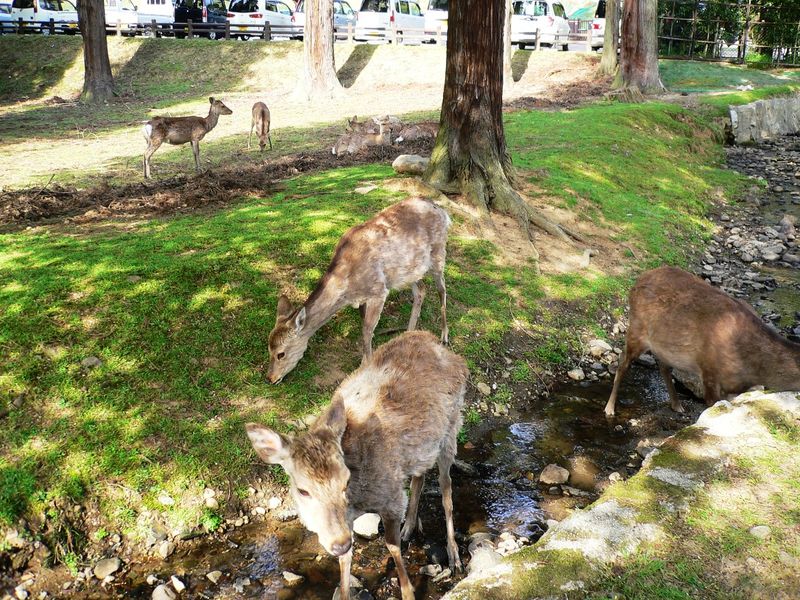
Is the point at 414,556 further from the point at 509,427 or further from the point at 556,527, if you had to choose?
the point at 509,427

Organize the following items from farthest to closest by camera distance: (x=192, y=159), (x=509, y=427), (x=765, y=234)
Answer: (x=192, y=159) < (x=765, y=234) < (x=509, y=427)

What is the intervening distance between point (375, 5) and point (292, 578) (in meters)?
33.8

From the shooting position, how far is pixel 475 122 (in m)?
10.4

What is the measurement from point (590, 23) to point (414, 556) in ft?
104

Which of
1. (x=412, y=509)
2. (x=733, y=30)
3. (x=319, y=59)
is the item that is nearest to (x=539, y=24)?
(x=733, y=30)

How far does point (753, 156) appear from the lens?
18484mm

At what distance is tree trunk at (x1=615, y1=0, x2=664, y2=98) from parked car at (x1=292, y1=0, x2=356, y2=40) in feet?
48.5

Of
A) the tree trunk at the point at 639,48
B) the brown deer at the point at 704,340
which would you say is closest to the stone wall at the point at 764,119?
the tree trunk at the point at 639,48

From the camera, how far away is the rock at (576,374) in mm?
7719

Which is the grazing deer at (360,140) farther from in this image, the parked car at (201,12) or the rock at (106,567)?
the parked car at (201,12)

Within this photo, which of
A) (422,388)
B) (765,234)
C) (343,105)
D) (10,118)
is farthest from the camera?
(343,105)

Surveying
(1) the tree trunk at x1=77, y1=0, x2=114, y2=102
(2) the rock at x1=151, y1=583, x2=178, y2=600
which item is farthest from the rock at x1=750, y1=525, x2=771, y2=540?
(1) the tree trunk at x1=77, y1=0, x2=114, y2=102

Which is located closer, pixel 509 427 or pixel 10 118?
pixel 509 427

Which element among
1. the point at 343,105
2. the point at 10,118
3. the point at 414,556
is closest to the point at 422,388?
the point at 414,556
